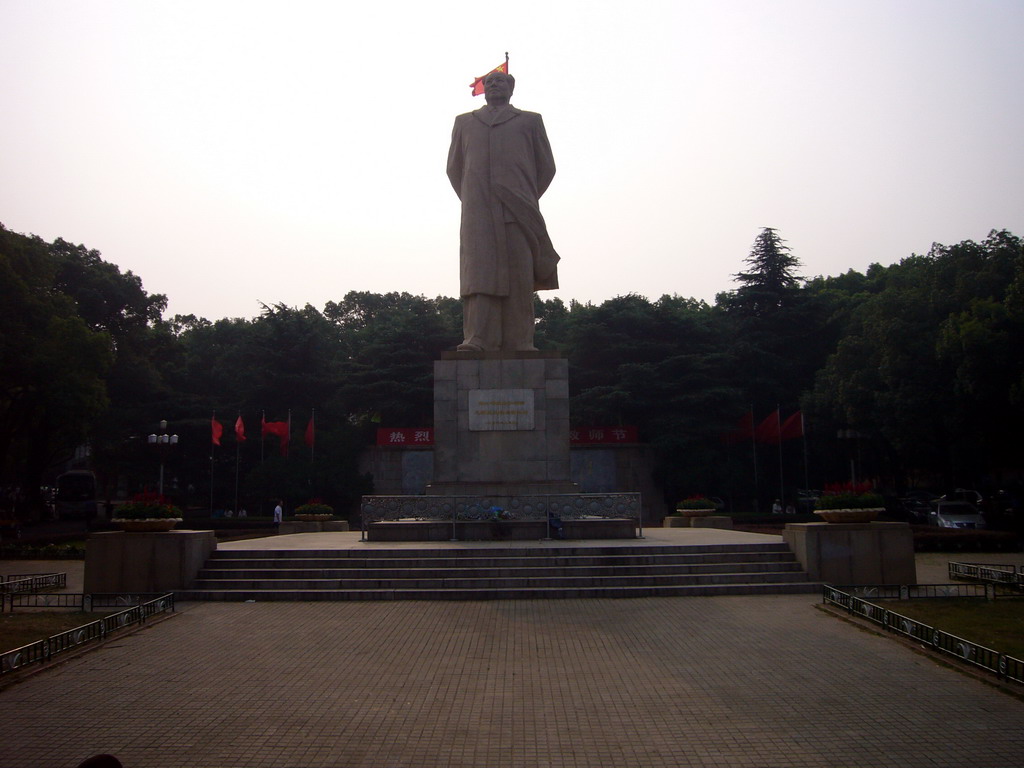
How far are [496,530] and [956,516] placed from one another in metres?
19.5

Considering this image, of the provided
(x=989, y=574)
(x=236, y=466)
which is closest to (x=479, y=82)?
(x=989, y=574)

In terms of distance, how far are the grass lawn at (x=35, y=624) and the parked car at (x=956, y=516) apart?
25.6 metres

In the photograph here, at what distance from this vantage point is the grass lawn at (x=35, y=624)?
9.95 m

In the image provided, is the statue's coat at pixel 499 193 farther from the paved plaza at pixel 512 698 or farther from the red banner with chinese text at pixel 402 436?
the red banner with chinese text at pixel 402 436

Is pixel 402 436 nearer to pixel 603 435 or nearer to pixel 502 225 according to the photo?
pixel 603 435

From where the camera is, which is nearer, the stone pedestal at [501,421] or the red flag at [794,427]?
the stone pedestal at [501,421]

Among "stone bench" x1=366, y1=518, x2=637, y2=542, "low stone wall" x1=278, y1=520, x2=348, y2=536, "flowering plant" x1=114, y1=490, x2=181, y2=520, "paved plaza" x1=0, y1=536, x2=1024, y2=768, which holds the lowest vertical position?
"paved plaza" x1=0, y1=536, x2=1024, y2=768

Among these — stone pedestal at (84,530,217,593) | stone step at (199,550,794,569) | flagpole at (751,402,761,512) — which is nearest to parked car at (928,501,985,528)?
flagpole at (751,402,761,512)

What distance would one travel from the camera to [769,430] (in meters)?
34.2

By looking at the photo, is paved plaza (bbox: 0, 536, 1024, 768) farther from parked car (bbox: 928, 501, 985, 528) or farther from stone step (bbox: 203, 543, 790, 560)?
parked car (bbox: 928, 501, 985, 528)

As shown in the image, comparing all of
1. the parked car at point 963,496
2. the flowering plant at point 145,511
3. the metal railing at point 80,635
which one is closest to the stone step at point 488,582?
the flowering plant at point 145,511

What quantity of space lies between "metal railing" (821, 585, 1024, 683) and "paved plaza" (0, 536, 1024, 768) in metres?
0.26

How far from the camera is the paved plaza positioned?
20.6ft

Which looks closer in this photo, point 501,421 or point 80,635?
point 80,635
